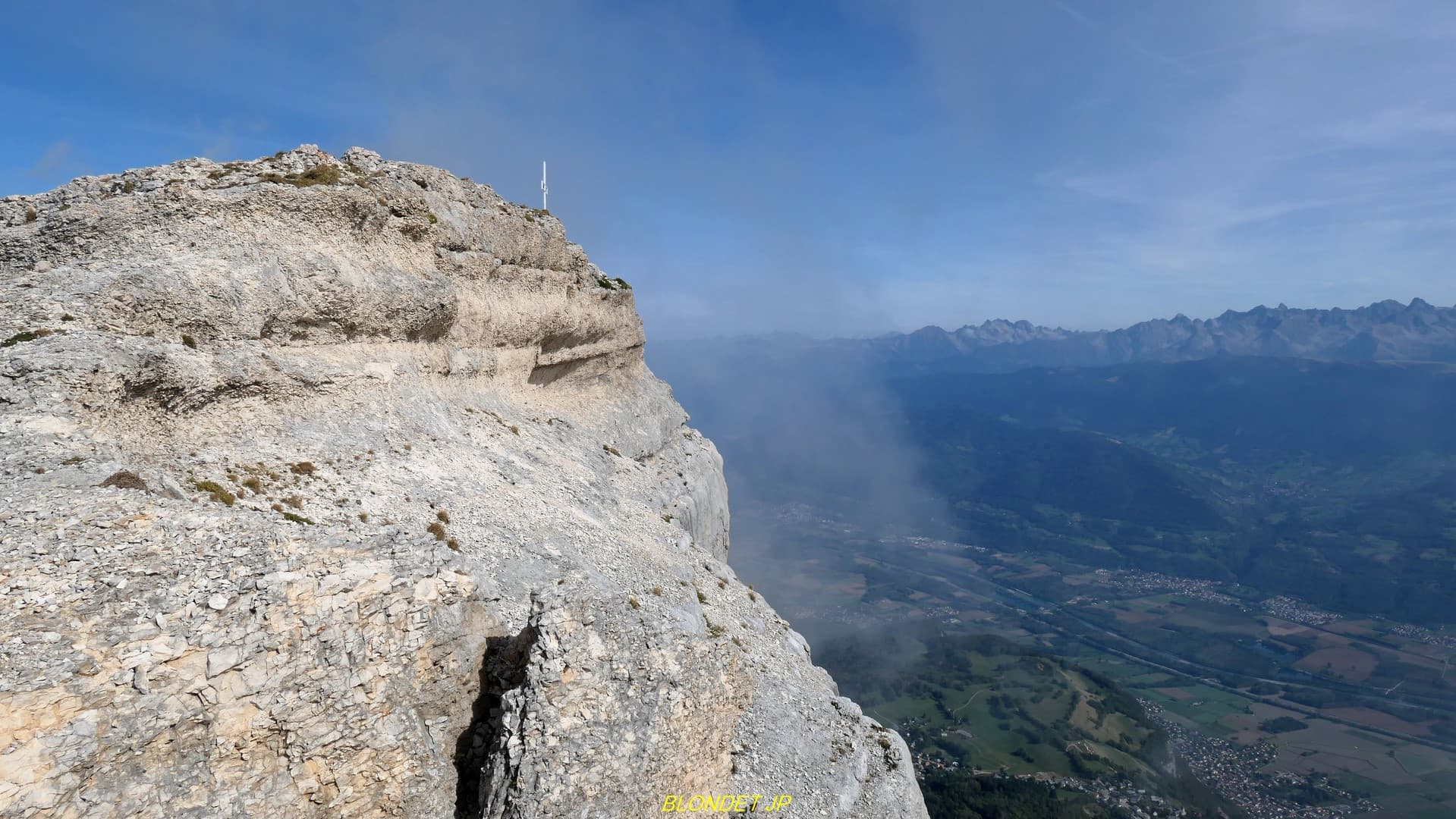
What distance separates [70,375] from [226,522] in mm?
6937

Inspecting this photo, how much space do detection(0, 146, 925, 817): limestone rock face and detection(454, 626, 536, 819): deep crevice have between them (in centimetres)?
7

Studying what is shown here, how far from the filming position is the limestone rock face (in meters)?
12.3

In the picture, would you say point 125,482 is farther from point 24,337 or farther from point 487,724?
point 487,724

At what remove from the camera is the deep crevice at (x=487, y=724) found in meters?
15.6

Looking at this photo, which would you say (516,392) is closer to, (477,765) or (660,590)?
(660,590)

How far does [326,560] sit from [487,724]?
5478 mm

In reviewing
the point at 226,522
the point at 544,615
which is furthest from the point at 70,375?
the point at 544,615

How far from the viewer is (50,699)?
10953mm

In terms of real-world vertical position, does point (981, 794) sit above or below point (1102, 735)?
above

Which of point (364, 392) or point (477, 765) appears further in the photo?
point (364, 392)

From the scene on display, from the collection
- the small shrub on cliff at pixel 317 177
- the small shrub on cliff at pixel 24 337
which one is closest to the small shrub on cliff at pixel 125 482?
the small shrub on cliff at pixel 24 337

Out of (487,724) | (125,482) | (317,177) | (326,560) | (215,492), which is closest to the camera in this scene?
(326,560)

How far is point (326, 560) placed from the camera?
14992mm

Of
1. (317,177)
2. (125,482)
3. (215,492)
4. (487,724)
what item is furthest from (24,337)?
(487,724)
